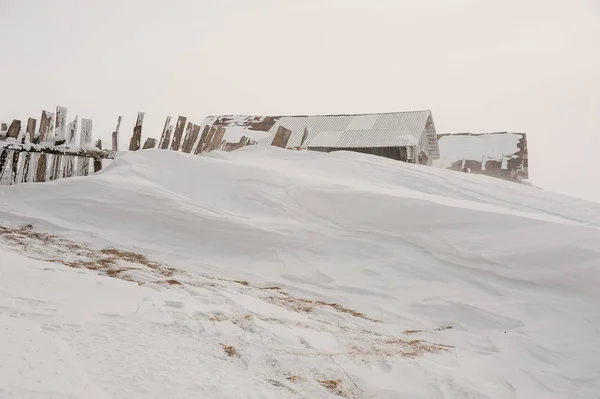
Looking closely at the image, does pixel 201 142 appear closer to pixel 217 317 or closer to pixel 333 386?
pixel 217 317

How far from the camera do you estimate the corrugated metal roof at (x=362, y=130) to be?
56.9 feet

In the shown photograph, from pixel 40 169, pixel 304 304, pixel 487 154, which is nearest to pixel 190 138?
pixel 40 169

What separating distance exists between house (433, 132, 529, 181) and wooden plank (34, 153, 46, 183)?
18.2 m

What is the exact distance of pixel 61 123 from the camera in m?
5.93

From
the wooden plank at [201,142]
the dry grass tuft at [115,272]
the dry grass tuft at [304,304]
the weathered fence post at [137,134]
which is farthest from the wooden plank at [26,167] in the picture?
the dry grass tuft at [304,304]

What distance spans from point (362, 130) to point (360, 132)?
0.52ft

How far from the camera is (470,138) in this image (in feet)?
72.8

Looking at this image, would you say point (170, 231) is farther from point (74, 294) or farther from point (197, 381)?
point (197, 381)

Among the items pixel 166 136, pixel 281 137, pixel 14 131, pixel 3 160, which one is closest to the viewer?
pixel 3 160

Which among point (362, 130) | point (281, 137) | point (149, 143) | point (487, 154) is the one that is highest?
point (487, 154)

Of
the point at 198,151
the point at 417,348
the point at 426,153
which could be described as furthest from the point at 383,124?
the point at 417,348

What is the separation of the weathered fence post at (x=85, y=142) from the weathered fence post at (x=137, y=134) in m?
0.76

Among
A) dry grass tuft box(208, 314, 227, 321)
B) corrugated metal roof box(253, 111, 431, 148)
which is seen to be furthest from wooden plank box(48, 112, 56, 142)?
corrugated metal roof box(253, 111, 431, 148)

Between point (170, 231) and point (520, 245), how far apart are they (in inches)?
128
